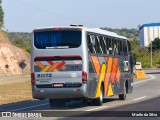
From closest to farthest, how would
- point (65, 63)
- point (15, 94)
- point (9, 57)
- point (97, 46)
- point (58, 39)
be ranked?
point (65, 63) → point (58, 39) → point (97, 46) → point (15, 94) → point (9, 57)

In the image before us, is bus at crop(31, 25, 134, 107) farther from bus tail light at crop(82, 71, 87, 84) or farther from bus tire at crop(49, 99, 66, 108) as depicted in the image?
bus tire at crop(49, 99, 66, 108)

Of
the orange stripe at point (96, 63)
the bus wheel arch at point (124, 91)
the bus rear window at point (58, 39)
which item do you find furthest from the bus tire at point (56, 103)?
the bus wheel arch at point (124, 91)

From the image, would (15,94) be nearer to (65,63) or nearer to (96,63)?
(96,63)

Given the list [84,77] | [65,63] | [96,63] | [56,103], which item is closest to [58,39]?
[65,63]

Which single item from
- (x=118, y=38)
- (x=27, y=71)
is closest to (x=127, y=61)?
(x=118, y=38)

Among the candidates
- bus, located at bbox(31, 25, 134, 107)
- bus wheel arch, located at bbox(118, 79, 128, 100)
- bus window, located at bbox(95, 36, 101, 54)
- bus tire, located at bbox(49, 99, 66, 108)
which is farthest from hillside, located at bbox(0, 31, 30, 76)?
bus, located at bbox(31, 25, 134, 107)

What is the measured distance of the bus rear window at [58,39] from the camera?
22031mm

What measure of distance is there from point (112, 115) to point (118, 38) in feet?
31.3

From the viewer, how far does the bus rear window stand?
22031mm

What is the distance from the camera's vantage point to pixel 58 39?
2219cm

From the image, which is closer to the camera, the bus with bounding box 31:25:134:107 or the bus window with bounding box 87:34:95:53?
the bus with bounding box 31:25:134:107

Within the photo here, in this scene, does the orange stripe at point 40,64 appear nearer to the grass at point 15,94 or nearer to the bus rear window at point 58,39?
the bus rear window at point 58,39

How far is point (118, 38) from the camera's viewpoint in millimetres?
27688

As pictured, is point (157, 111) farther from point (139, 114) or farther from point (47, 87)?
point (47, 87)
